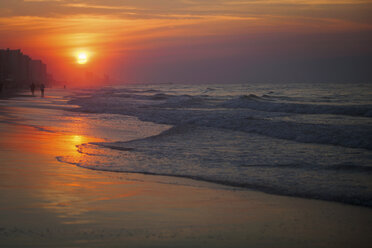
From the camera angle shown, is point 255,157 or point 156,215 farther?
point 255,157

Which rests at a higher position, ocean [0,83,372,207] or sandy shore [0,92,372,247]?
ocean [0,83,372,207]

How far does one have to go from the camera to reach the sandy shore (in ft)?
14.8

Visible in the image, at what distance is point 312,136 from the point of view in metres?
14.4

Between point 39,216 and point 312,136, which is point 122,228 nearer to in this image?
point 39,216

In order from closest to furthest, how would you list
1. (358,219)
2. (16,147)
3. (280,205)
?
(358,219), (280,205), (16,147)

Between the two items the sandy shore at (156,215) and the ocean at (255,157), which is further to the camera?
the ocean at (255,157)

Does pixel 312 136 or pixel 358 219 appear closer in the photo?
pixel 358 219

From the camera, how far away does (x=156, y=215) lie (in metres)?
5.39

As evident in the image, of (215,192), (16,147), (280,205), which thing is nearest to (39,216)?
(215,192)

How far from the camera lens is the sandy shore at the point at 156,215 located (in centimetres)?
451

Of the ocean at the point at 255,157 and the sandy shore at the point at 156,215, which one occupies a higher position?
the ocean at the point at 255,157

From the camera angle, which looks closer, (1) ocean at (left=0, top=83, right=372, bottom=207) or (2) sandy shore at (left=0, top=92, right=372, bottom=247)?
(2) sandy shore at (left=0, top=92, right=372, bottom=247)

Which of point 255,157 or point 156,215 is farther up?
point 255,157

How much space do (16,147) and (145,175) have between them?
5.20m
